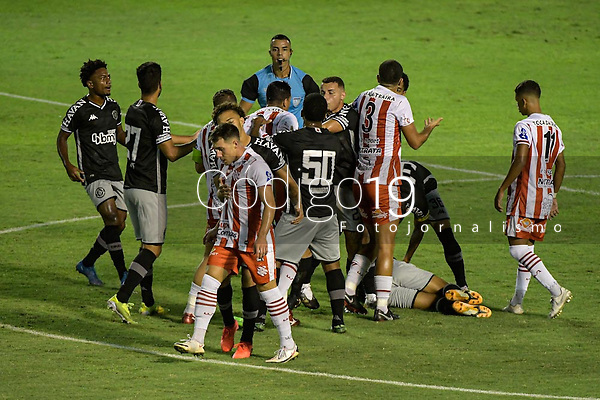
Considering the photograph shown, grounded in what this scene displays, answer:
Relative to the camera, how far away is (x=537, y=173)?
11.6 m

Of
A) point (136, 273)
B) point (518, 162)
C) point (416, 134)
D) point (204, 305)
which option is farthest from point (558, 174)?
point (136, 273)

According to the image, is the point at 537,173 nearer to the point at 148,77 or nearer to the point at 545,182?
the point at 545,182

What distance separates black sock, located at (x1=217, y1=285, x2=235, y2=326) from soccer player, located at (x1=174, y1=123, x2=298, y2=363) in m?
0.54

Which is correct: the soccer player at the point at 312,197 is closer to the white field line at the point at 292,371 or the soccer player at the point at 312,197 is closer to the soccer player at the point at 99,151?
the white field line at the point at 292,371

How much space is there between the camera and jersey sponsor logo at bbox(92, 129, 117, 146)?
12.6 metres

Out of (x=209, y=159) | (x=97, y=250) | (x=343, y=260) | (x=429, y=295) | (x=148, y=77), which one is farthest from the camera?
(x=343, y=260)

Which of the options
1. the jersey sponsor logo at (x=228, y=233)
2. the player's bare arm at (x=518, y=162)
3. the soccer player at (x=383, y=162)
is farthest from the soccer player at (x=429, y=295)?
the jersey sponsor logo at (x=228, y=233)

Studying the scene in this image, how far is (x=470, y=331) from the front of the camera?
432 inches

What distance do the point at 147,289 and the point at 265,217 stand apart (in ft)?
8.15

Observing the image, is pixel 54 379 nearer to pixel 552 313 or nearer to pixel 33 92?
pixel 552 313

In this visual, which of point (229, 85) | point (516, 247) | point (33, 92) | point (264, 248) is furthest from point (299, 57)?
point (264, 248)

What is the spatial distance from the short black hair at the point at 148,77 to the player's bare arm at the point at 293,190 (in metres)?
1.75

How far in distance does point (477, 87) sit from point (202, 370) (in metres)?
18.4

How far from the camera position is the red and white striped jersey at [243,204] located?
380 inches
